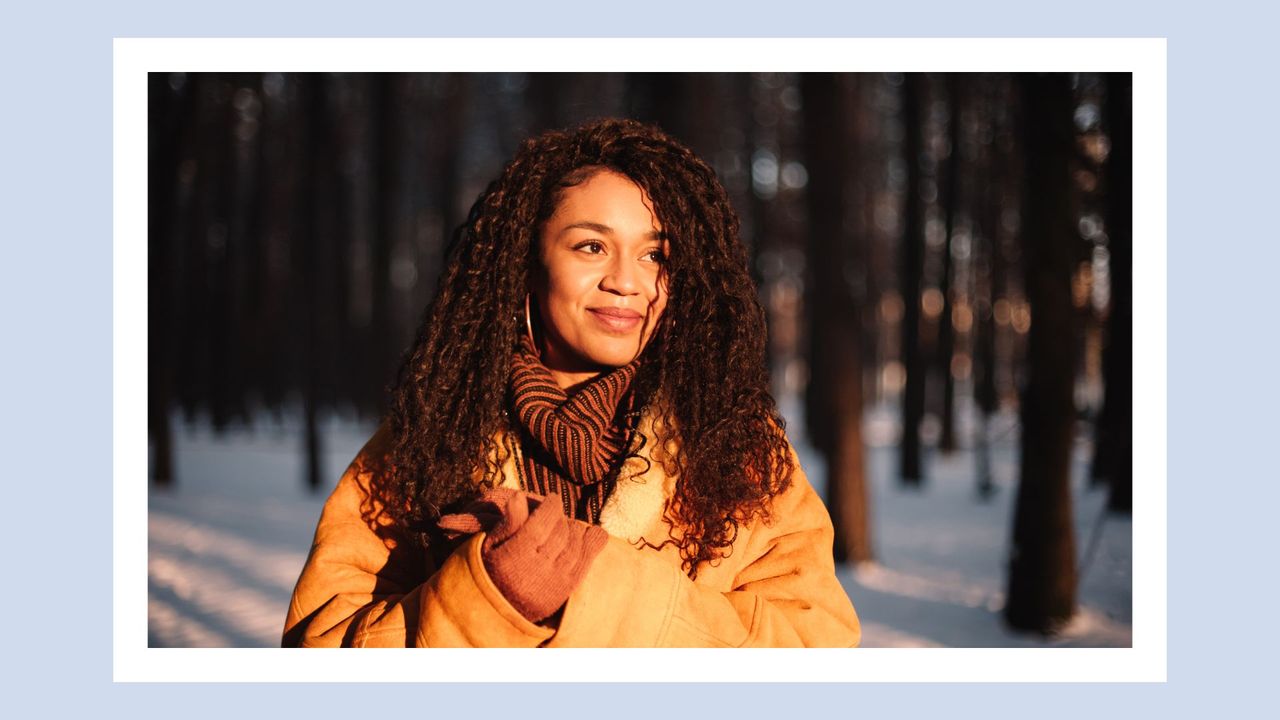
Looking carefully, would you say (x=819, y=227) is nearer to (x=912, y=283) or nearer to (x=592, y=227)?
(x=912, y=283)

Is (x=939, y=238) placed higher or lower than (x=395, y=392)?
higher

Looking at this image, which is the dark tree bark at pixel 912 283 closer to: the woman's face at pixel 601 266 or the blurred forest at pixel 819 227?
the blurred forest at pixel 819 227

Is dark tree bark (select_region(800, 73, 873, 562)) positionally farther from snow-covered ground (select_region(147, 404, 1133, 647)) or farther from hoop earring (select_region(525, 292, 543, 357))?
hoop earring (select_region(525, 292, 543, 357))

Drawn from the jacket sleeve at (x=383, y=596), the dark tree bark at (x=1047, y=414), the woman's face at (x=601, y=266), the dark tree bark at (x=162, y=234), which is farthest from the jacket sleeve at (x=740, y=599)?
the dark tree bark at (x=162, y=234)

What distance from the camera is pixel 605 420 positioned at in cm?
200

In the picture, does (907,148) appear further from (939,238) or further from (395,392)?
(395,392)

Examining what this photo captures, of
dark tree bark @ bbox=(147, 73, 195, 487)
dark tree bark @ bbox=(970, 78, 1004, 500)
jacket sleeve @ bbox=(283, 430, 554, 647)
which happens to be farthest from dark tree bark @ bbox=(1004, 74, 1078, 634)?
dark tree bark @ bbox=(147, 73, 195, 487)

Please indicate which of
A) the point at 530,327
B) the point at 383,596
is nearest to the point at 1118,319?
the point at 530,327

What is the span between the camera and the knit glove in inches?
67.1

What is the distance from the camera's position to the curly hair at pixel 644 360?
2055 millimetres

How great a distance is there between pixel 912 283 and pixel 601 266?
10257 mm

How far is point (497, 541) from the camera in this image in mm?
1726
